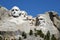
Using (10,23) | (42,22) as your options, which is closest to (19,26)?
(10,23)

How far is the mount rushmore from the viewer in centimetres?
7044

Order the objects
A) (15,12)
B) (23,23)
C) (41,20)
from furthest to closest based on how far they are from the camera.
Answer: (15,12), (41,20), (23,23)

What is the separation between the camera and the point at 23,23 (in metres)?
74.9

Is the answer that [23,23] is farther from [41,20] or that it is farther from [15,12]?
[41,20]

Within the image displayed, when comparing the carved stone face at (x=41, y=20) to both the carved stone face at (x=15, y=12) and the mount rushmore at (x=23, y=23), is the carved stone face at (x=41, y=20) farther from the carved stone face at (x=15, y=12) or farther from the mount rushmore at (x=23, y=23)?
the carved stone face at (x=15, y=12)

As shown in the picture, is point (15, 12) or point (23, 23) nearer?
point (23, 23)

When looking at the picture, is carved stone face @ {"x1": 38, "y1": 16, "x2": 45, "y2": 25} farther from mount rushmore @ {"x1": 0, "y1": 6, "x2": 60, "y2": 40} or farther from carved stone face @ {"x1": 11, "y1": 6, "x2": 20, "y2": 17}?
carved stone face @ {"x1": 11, "y1": 6, "x2": 20, "y2": 17}

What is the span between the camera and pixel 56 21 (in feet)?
263

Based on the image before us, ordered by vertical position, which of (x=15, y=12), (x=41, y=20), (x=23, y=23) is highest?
(x=15, y=12)

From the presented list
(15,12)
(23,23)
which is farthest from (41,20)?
(15,12)

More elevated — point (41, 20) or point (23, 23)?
point (41, 20)

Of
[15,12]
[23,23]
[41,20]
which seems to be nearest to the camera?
[23,23]

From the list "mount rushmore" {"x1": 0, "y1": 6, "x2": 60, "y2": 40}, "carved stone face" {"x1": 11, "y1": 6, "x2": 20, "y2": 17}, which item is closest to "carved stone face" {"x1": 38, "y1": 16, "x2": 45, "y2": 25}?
"mount rushmore" {"x1": 0, "y1": 6, "x2": 60, "y2": 40}

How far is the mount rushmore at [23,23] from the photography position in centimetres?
7044
